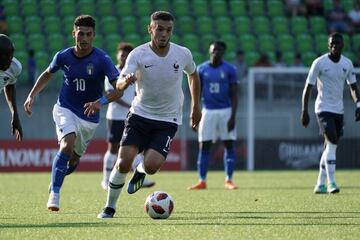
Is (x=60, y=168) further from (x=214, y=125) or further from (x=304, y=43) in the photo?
(x=304, y=43)

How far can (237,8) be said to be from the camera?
28.8 metres

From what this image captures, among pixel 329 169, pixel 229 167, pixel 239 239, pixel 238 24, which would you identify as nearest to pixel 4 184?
pixel 229 167

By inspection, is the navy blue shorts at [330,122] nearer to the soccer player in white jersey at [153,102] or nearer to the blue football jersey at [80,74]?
the blue football jersey at [80,74]

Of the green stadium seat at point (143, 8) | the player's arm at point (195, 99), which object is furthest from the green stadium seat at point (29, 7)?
the player's arm at point (195, 99)

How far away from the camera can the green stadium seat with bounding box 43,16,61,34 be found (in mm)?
27281

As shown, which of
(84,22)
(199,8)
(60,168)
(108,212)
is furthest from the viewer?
(199,8)

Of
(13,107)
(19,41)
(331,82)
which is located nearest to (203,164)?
(331,82)

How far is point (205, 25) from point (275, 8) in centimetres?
274

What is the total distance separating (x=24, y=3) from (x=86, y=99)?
17789 millimetres

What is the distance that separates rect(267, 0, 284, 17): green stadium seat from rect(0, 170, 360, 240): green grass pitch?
13.0 metres

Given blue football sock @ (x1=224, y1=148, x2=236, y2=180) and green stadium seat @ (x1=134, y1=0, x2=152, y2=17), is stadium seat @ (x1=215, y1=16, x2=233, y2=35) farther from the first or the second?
blue football sock @ (x1=224, y1=148, x2=236, y2=180)

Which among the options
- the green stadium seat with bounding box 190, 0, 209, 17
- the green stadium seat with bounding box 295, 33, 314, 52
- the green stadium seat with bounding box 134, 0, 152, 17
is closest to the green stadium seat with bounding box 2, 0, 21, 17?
the green stadium seat with bounding box 134, 0, 152, 17

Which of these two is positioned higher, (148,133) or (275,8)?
(275,8)

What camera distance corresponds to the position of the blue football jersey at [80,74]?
11.0 m
